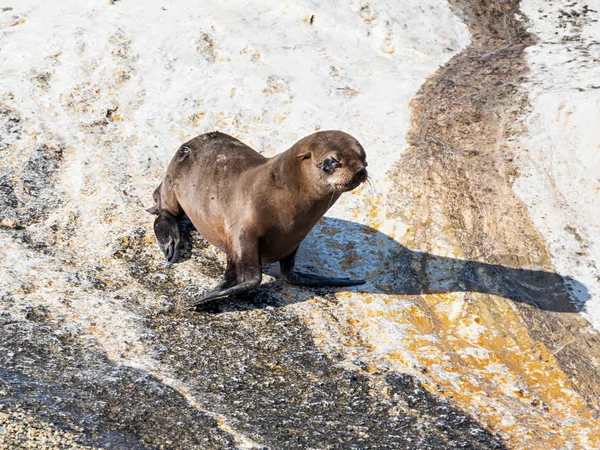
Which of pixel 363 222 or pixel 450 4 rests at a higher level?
pixel 450 4

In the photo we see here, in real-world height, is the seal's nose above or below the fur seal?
above

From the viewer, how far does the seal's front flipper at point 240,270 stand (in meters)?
5.62

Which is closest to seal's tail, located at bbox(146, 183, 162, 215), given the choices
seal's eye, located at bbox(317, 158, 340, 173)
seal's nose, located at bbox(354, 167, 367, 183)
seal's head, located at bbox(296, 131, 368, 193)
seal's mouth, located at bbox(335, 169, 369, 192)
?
seal's head, located at bbox(296, 131, 368, 193)

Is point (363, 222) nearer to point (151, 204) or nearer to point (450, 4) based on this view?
point (151, 204)

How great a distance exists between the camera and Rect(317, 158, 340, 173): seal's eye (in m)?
5.52

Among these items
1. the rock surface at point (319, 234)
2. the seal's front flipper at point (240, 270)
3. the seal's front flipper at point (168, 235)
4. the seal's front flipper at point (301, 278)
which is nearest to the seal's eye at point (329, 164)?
the seal's front flipper at point (240, 270)

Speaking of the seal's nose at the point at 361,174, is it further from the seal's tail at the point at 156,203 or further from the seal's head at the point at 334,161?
the seal's tail at the point at 156,203

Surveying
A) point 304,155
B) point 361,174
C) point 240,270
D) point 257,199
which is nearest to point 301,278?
point 240,270

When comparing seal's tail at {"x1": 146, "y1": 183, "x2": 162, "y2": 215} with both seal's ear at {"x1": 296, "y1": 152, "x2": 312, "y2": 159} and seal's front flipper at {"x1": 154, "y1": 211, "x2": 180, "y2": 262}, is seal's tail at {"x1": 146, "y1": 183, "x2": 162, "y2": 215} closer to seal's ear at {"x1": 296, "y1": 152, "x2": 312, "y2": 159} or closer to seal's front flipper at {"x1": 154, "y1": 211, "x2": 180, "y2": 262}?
seal's front flipper at {"x1": 154, "y1": 211, "x2": 180, "y2": 262}

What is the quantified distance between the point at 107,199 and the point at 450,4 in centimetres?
594

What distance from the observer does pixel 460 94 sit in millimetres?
8633

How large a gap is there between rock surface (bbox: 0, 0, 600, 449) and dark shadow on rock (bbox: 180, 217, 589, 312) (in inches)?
0.9

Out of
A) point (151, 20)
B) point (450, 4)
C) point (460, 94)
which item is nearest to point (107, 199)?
point (151, 20)

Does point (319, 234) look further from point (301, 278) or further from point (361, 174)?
point (361, 174)
